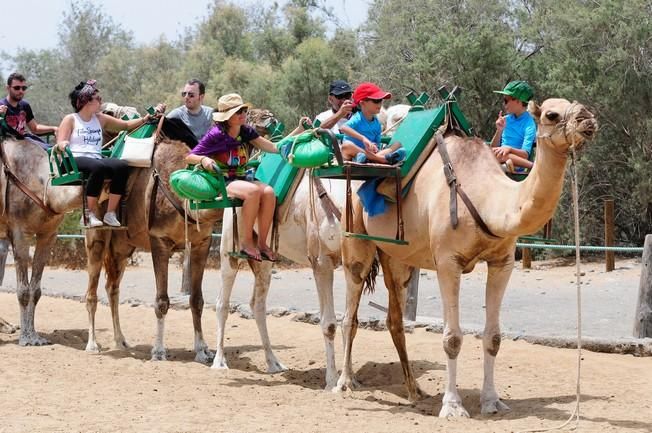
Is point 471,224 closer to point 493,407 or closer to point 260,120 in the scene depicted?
point 493,407

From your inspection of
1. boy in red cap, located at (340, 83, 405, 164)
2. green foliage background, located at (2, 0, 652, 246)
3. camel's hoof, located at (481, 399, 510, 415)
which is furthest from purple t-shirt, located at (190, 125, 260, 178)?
green foliage background, located at (2, 0, 652, 246)

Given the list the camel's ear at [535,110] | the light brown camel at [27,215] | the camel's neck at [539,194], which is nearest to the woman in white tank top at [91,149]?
the light brown camel at [27,215]

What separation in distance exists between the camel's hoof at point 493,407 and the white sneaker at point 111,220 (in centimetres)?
448

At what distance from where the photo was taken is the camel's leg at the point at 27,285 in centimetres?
1096

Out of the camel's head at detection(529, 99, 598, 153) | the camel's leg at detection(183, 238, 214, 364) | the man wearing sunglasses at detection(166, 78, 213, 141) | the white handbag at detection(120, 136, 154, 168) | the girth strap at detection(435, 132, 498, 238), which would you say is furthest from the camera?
the man wearing sunglasses at detection(166, 78, 213, 141)

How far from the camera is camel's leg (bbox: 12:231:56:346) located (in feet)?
36.0

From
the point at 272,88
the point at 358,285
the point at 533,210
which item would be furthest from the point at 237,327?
the point at 272,88

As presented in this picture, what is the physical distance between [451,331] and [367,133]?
1.91 meters

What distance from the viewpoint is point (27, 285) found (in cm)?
1117

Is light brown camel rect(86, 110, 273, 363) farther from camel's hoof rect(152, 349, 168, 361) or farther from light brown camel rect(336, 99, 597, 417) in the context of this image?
light brown camel rect(336, 99, 597, 417)

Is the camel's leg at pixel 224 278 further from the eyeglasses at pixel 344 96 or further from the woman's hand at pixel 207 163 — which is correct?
the eyeglasses at pixel 344 96

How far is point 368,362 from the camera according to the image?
955cm

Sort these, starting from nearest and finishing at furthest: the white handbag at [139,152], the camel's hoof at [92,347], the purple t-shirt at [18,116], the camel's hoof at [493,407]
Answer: the camel's hoof at [493,407] < the white handbag at [139,152] < the camel's hoof at [92,347] < the purple t-shirt at [18,116]

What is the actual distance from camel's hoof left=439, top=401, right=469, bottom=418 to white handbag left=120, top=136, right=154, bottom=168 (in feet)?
15.0
